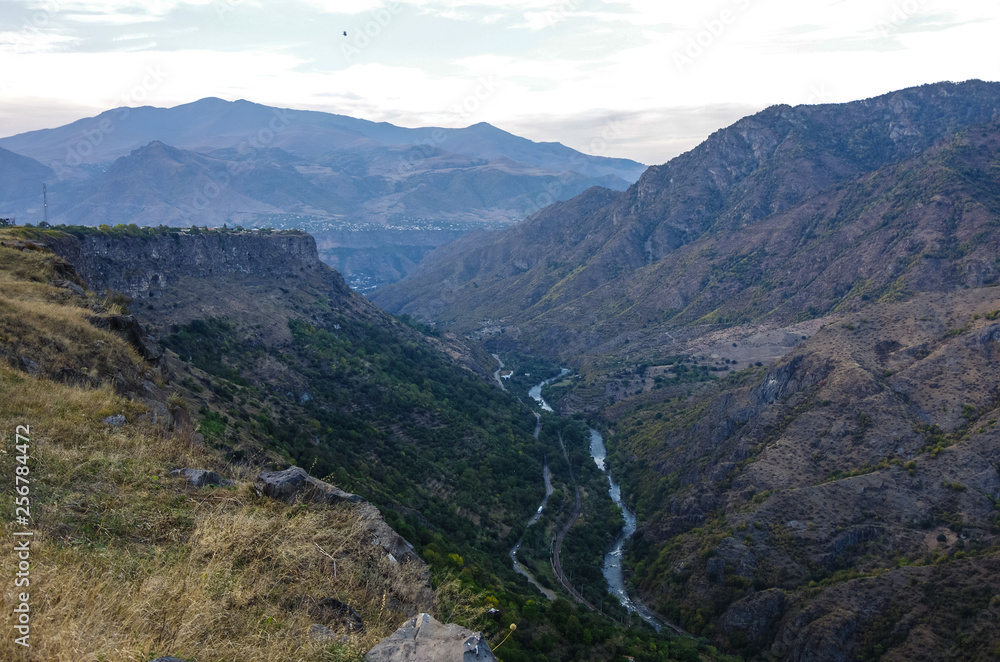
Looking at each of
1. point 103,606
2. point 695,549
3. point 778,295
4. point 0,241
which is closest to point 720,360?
point 778,295

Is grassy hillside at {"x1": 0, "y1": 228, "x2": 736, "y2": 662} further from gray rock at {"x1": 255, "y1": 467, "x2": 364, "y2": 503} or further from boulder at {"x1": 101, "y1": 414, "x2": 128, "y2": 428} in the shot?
gray rock at {"x1": 255, "y1": 467, "x2": 364, "y2": 503}

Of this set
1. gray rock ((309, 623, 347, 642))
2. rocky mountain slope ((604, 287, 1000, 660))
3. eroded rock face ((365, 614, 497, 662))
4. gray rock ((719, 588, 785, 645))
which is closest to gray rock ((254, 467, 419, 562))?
gray rock ((309, 623, 347, 642))

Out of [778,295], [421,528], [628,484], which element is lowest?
[628,484]

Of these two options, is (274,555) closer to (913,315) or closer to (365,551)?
(365,551)

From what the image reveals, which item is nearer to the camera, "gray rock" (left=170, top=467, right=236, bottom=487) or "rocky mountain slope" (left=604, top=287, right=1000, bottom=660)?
"gray rock" (left=170, top=467, right=236, bottom=487)

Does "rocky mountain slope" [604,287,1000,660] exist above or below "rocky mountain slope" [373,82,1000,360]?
below

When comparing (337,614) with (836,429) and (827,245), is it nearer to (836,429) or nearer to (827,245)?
(836,429)

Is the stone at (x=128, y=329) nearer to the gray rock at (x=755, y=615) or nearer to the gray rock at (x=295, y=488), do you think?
the gray rock at (x=295, y=488)
